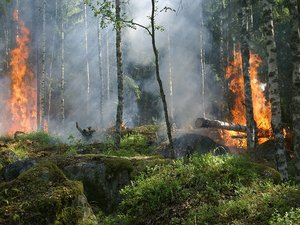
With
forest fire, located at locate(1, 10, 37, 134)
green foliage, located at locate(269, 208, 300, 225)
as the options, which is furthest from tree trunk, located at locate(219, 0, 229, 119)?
green foliage, located at locate(269, 208, 300, 225)

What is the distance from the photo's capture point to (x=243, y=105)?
24.9 m

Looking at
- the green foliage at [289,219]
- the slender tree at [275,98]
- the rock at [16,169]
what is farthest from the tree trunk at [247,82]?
the green foliage at [289,219]

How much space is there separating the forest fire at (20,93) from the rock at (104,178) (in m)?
34.0

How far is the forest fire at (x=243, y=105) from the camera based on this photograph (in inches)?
824

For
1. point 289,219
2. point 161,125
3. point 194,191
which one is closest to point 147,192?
point 194,191

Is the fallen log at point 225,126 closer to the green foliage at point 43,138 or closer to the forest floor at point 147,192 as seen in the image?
the green foliage at point 43,138

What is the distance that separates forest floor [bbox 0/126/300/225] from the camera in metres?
6.11

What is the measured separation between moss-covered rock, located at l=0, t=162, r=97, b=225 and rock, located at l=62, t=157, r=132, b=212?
199 centimetres

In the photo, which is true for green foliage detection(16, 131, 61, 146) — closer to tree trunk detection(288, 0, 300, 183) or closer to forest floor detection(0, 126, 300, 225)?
forest floor detection(0, 126, 300, 225)

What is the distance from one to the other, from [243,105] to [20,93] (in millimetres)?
28301

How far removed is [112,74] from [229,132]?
3040 cm

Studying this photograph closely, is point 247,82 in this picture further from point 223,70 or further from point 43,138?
point 223,70

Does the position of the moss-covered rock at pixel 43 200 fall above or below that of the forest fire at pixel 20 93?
below

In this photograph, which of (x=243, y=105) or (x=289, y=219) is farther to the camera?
(x=243, y=105)
